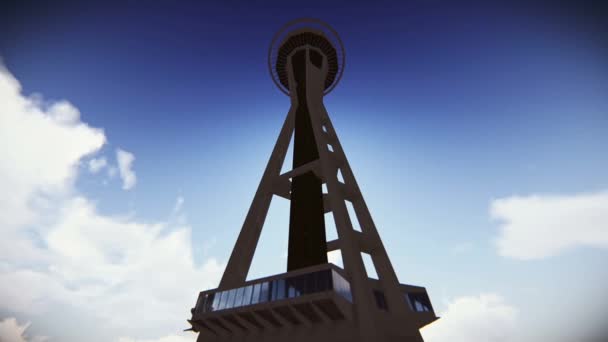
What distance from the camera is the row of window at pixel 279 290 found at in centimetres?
2596

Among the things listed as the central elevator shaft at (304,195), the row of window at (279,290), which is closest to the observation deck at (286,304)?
the row of window at (279,290)

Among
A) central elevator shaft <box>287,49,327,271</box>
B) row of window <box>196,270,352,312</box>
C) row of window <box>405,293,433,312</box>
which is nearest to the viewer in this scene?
row of window <box>196,270,352,312</box>

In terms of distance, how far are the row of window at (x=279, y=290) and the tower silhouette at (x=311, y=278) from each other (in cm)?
8

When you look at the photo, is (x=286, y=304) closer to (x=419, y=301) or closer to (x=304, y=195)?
(x=419, y=301)

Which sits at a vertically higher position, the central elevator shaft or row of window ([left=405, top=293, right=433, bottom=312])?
the central elevator shaft

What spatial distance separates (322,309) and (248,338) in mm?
8361

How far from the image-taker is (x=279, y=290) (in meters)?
27.6

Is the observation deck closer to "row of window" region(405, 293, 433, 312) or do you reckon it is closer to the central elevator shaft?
"row of window" region(405, 293, 433, 312)

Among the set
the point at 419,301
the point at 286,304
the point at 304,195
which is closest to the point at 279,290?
the point at 286,304

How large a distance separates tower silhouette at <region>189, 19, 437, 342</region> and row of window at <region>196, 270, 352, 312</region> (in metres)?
0.08

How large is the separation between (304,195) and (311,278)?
15.7 metres

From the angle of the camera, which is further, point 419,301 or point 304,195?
point 304,195

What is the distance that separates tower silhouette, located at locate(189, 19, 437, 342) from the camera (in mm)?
26219

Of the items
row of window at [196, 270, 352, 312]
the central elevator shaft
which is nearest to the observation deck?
row of window at [196, 270, 352, 312]
